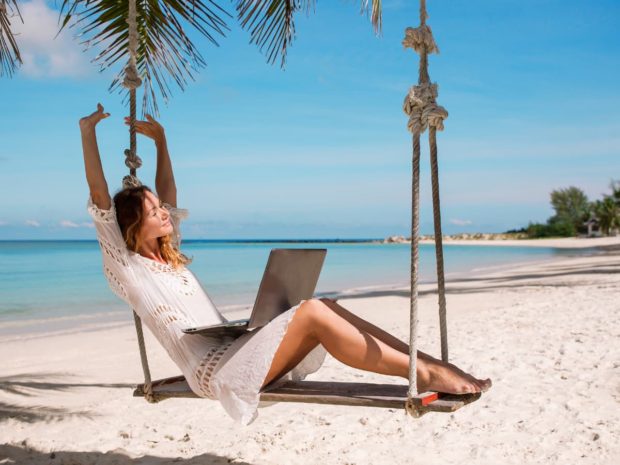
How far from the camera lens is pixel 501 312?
25.2 feet

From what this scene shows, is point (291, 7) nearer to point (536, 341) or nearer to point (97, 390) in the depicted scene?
point (97, 390)

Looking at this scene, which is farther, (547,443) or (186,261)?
(547,443)

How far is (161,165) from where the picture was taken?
3.08 m

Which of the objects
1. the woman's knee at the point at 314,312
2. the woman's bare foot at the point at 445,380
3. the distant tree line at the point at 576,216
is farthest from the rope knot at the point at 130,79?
the distant tree line at the point at 576,216

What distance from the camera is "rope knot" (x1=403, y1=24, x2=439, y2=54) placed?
92.8 inches

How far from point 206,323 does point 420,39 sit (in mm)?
1391

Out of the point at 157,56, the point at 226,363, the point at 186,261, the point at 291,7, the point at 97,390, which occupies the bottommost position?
the point at 97,390

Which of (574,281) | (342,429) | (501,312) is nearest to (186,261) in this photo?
(342,429)

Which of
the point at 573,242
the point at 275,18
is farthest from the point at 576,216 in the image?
the point at 275,18

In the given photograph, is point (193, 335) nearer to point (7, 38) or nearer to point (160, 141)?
point (160, 141)

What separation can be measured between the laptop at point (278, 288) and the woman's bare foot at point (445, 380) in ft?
1.72

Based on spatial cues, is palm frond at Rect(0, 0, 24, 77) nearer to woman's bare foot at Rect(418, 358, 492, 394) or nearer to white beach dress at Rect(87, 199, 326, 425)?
white beach dress at Rect(87, 199, 326, 425)

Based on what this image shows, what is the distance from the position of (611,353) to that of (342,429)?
256cm

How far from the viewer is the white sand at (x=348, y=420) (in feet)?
10.0
